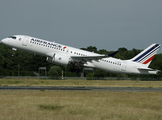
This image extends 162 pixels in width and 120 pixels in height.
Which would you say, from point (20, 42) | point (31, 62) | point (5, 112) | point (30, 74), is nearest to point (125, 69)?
point (20, 42)

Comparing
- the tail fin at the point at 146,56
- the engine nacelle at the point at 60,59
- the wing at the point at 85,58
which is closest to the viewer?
the engine nacelle at the point at 60,59

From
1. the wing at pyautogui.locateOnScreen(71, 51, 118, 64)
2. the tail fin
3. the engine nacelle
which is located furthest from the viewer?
the tail fin

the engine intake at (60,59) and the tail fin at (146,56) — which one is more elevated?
the tail fin at (146,56)

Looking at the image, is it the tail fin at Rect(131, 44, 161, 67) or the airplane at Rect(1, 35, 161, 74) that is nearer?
the airplane at Rect(1, 35, 161, 74)

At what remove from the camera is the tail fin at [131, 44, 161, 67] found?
49438 millimetres

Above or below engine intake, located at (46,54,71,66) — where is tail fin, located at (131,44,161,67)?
above

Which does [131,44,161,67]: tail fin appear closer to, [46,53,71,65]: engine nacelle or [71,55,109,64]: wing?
[71,55,109,64]: wing

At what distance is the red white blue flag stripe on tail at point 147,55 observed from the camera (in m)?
49.4

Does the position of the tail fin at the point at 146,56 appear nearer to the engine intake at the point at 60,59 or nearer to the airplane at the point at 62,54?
the airplane at the point at 62,54

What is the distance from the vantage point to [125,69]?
153 feet

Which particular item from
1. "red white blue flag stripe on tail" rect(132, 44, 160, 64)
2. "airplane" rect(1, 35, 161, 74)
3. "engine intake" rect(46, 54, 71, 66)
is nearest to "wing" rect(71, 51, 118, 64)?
"airplane" rect(1, 35, 161, 74)

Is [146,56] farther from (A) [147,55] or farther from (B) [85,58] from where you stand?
(B) [85,58]

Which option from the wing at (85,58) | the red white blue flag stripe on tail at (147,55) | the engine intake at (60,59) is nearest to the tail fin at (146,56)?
the red white blue flag stripe on tail at (147,55)

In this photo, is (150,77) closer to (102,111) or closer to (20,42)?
(20,42)
